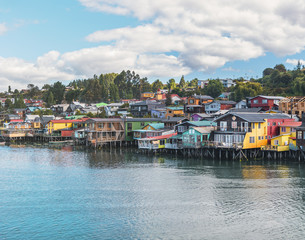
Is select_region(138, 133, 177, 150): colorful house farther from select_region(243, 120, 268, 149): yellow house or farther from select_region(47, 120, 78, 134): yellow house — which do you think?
select_region(47, 120, 78, 134): yellow house

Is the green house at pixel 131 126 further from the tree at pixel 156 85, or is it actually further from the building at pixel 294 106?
the tree at pixel 156 85

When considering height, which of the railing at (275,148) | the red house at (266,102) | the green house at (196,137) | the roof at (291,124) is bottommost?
the railing at (275,148)

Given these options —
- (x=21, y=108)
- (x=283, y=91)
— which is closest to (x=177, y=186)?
(x=283, y=91)

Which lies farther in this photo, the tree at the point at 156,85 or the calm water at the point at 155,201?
the tree at the point at 156,85

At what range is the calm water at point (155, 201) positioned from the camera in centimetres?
2417

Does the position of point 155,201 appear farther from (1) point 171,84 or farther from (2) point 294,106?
(1) point 171,84

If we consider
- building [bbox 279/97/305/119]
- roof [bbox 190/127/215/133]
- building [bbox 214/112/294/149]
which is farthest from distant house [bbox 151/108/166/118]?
building [bbox 214/112/294/149]

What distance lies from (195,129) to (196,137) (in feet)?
4.41

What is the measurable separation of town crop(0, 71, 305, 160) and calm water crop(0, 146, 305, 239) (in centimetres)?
404

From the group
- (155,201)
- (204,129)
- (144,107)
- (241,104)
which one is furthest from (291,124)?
(144,107)

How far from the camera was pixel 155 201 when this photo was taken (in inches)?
1205

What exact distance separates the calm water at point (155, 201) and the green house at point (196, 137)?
200 inches

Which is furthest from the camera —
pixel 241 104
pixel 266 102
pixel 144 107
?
pixel 144 107

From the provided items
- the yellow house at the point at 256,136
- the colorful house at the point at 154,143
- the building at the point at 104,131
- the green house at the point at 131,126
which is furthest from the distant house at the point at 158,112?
the yellow house at the point at 256,136
